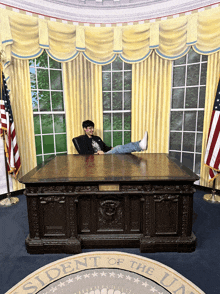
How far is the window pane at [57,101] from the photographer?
3966 millimetres

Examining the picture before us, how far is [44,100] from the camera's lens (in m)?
3.86

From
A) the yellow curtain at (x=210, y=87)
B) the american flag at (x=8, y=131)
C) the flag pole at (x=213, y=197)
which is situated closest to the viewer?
the american flag at (x=8, y=131)

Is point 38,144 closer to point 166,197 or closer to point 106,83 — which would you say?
point 106,83

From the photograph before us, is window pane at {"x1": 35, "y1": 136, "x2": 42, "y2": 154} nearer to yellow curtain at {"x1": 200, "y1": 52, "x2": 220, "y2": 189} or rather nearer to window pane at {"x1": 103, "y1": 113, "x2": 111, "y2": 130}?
window pane at {"x1": 103, "y1": 113, "x2": 111, "y2": 130}

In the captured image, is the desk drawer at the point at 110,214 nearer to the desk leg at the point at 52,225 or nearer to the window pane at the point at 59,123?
the desk leg at the point at 52,225

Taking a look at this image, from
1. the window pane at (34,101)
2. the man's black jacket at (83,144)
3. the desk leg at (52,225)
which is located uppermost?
the window pane at (34,101)

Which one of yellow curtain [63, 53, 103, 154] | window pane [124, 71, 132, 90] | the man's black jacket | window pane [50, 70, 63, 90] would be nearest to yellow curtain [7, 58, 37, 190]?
window pane [50, 70, 63, 90]

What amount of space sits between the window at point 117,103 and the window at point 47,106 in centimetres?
95

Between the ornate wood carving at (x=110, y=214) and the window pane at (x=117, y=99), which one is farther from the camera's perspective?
the window pane at (x=117, y=99)

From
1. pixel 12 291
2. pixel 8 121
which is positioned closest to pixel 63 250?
pixel 12 291

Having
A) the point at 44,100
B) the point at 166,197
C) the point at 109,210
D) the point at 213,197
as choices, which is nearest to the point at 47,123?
the point at 44,100

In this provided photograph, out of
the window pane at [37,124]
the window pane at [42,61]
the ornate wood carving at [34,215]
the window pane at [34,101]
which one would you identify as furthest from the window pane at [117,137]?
the ornate wood carving at [34,215]

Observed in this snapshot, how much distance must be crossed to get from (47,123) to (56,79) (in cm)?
92

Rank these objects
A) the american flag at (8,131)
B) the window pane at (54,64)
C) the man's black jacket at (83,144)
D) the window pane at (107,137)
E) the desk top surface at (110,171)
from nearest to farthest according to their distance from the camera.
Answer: the desk top surface at (110,171), the american flag at (8,131), the man's black jacket at (83,144), the window pane at (54,64), the window pane at (107,137)
